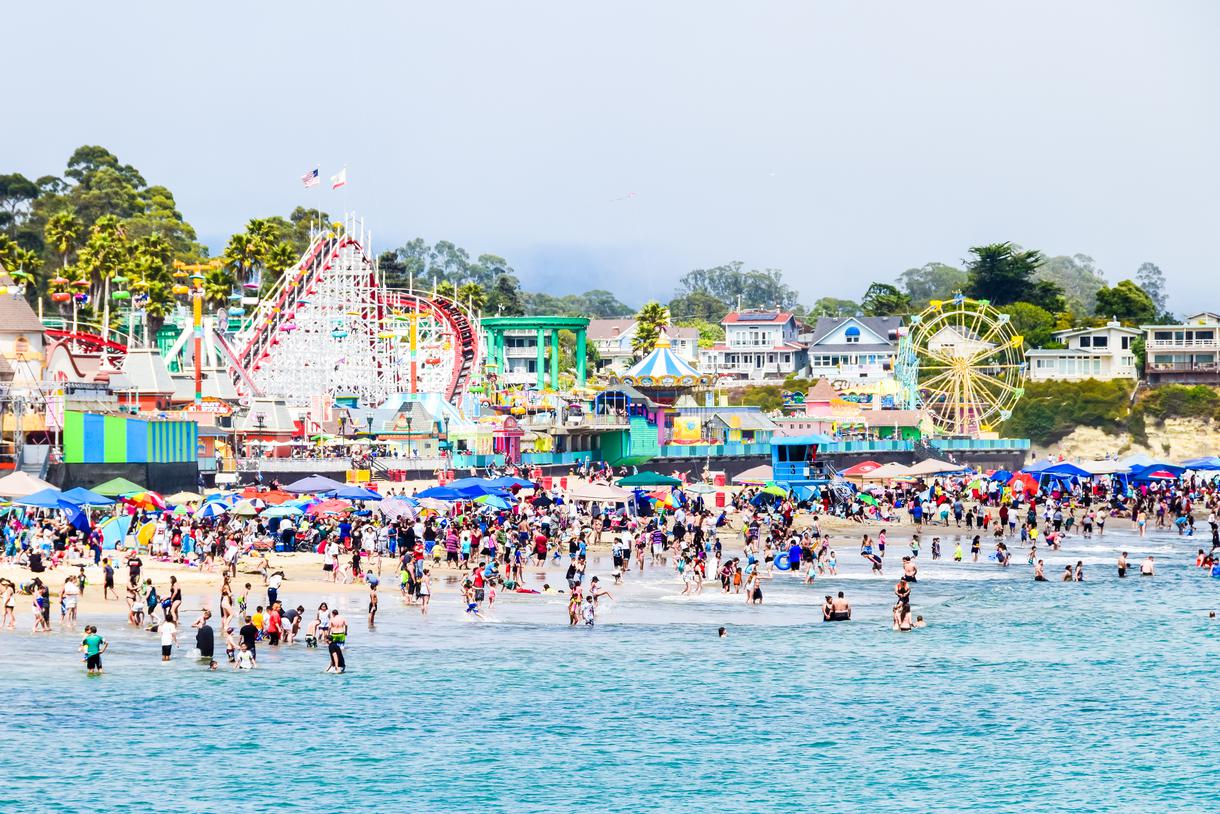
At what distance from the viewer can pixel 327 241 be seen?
324 ft

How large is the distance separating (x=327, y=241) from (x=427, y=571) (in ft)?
200

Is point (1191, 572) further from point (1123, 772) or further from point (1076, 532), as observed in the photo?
point (1123, 772)

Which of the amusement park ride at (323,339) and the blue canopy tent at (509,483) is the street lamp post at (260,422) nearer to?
the amusement park ride at (323,339)

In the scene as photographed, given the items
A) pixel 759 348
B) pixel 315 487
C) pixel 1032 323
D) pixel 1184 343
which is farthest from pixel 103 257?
pixel 1032 323

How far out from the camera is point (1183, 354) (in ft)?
422

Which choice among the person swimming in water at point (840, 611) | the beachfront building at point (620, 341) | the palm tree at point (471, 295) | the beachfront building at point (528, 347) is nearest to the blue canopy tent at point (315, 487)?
the person swimming in water at point (840, 611)

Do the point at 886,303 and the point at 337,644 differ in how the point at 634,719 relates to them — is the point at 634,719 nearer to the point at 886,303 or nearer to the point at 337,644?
the point at 337,644

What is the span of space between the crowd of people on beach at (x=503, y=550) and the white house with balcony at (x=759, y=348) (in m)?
87.0

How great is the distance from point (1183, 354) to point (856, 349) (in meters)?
31.7

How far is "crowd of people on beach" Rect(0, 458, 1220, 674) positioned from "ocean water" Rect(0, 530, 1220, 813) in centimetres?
75

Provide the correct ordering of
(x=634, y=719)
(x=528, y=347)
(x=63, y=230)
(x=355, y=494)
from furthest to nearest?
(x=528, y=347) → (x=63, y=230) → (x=355, y=494) → (x=634, y=719)

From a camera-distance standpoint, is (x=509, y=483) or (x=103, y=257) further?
(x=103, y=257)

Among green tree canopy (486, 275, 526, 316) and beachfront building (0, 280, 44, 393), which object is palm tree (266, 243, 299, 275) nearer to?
beachfront building (0, 280, 44, 393)

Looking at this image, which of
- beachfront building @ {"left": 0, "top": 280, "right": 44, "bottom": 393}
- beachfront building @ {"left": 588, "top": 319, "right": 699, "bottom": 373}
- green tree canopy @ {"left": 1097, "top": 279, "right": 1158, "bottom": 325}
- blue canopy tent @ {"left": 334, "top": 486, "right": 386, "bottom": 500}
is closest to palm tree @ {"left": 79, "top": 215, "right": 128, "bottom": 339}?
beachfront building @ {"left": 0, "top": 280, "right": 44, "bottom": 393}
